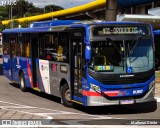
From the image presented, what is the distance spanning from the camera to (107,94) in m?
11.7

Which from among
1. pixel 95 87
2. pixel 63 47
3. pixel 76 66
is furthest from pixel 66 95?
pixel 95 87

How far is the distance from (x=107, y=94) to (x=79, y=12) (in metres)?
50.5

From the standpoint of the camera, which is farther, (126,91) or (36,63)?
(36,63)

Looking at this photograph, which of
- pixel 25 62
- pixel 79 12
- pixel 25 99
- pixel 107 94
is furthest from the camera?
pixel 79 12

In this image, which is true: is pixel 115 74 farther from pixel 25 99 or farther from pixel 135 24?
pixel 25 99

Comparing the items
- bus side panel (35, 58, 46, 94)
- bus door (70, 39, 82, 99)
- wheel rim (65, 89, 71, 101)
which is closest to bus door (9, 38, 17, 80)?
bus side panel (35, 58, 46, 94)

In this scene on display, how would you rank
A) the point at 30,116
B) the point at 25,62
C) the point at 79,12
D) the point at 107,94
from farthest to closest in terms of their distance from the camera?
1. the point at 79,12
2. the point at 25,62
3. the point at 107,94
4. the point at 30,116

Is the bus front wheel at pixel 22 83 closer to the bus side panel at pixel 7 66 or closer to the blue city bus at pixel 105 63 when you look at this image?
the bus side panel at pixel 7 66

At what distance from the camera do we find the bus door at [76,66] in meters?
12.3

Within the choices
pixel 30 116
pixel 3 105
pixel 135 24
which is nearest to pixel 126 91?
pixel 135 24

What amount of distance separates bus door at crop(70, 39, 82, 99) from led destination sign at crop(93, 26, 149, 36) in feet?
2.21

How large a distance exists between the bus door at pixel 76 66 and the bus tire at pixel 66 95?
1.57 ft

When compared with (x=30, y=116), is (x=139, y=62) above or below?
above

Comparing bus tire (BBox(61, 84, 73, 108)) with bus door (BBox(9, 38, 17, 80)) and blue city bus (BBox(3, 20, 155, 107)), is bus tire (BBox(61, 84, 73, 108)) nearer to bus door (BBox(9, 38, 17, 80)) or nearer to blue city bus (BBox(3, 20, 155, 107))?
blue city bus (BBox(3, 20, 155, 107))
